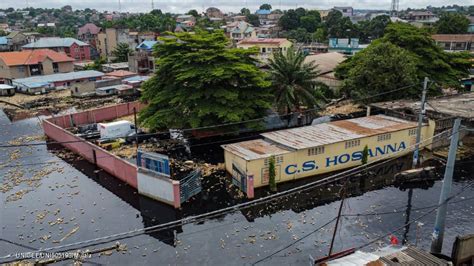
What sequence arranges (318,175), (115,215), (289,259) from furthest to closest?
(318,175) < (115,215) < (289,259)

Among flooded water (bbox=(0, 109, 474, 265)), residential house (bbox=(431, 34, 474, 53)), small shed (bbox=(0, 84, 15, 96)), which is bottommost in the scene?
flooded water (bbox=(0, 109, 474, 265))

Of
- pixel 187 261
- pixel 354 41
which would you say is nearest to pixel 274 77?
pixel 187 261

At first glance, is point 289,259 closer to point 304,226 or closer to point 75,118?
point 304,226

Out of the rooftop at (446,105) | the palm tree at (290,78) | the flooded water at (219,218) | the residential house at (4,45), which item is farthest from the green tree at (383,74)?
the residential house at (4,45)

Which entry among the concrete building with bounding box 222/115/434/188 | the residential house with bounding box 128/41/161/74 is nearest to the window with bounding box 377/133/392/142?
the concrete building with bounding box 222/115/434/188

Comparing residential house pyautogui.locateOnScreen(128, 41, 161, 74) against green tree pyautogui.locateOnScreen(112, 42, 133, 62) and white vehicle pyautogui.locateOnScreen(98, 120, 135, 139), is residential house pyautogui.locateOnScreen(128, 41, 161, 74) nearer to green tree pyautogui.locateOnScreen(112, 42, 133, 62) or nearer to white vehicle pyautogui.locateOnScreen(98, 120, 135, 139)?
green tree pyautogui.locateOnScreen(112, 42, 133, 62)

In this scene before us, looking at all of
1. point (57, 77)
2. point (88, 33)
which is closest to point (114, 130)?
point (57, 77)
